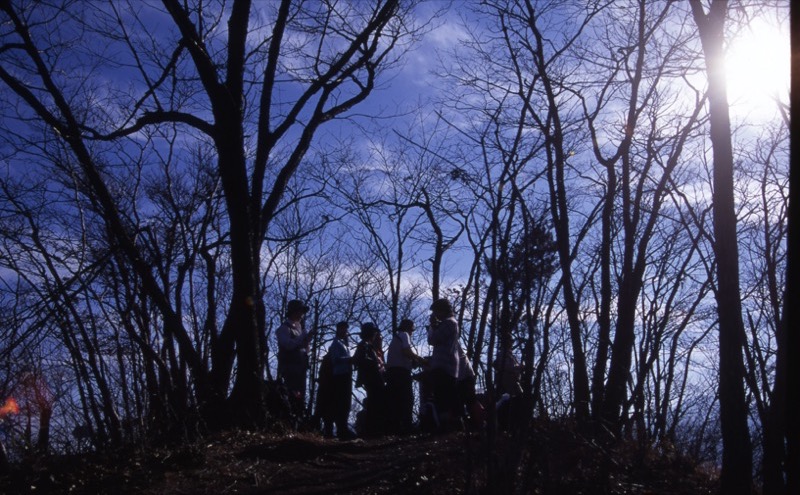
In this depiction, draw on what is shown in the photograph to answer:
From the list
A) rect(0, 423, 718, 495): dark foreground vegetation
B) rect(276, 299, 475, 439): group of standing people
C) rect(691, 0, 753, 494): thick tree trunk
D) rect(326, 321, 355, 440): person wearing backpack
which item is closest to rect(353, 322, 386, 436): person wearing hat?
rect(276, 299, 475, 439): group of standing people

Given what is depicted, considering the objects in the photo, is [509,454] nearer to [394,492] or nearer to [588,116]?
[394,492]

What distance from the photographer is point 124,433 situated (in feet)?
22.9

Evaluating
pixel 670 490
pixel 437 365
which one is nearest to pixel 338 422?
pixel 437 365

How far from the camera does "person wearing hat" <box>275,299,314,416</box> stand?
9656 millimetres

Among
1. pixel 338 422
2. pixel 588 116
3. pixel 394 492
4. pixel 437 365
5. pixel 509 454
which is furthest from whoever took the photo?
pixel 588 116

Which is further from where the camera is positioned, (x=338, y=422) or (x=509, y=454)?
(x=338, y=422)

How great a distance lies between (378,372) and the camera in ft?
34.4

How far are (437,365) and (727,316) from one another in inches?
156

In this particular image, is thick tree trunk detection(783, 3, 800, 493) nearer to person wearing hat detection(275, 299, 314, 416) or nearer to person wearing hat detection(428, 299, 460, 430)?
person wearing hat detection(428, 299, 460, 430)

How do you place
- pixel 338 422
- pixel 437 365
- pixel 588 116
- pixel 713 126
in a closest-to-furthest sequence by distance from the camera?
1. pixel 713 126
2. pixel 437 365
3. pixel 338 422
4. pixel 588 116

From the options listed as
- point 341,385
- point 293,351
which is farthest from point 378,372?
point 293,351

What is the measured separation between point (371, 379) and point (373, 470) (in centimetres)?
385

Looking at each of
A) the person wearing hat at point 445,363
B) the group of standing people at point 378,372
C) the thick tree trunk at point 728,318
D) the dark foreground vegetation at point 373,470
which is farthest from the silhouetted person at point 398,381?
the thick tree trunk at point 728,318

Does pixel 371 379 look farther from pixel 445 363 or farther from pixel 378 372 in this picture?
pixel 445 363
